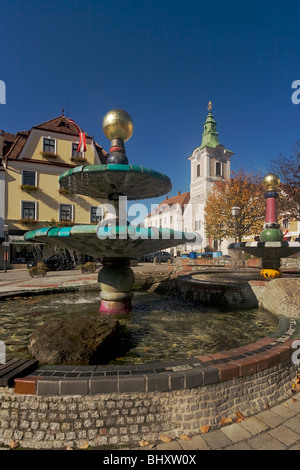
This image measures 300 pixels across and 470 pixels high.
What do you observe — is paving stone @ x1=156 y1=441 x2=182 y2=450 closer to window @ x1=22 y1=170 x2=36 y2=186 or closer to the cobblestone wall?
the cobblestone wall

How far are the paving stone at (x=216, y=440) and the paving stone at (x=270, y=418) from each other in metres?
0.50

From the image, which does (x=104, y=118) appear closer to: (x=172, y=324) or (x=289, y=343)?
(x=172, y=324)

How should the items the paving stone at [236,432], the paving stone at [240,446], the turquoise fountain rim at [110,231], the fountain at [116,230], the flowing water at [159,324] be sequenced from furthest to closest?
the fountain at [116,230]
the turquoise fountain rim at [110,231]
the flowing water at [159,324]
the paving stone at [236,432]
the paving stone at [240,446]

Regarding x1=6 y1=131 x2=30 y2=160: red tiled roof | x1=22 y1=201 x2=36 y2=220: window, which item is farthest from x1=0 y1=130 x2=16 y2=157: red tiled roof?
Result: x1=22 y1=201 x2=36 y2=220: window

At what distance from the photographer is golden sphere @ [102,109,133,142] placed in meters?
5.80

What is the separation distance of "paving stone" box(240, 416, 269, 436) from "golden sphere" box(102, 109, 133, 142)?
5.74 m

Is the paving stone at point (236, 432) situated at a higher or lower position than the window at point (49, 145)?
lower

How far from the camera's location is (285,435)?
224cm

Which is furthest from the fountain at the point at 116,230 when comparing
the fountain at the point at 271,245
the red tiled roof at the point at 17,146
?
the red tiled roof at the point at 17,146

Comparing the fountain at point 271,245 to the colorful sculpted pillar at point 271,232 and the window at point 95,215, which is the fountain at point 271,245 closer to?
the colorful sculpted pillar at point 271,232

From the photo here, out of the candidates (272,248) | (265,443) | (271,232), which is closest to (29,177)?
(271,232)

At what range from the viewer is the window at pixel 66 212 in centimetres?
2625

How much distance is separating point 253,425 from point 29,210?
85.8 feet
